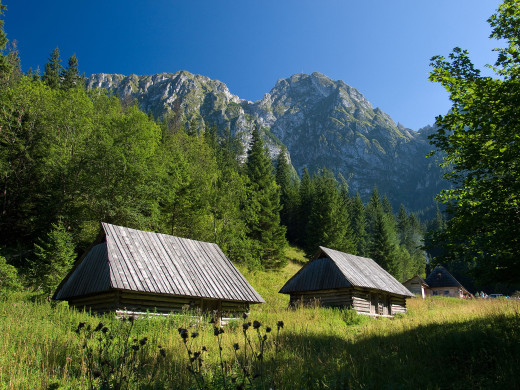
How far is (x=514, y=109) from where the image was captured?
944 centimetres

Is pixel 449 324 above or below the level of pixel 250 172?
below

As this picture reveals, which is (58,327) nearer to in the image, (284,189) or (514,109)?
(514,109)

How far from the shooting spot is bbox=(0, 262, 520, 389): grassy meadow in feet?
20.0

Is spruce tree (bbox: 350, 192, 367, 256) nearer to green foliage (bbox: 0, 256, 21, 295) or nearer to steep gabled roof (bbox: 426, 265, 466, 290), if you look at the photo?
steep gabled roof (bbox: 426, 265, 466, 290)

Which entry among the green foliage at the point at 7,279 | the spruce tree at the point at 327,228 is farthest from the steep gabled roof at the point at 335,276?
the spruce tree at the point at 327,228

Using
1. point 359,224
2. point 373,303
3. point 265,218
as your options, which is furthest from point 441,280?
point 373,303

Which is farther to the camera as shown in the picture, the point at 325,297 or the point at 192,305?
the point at 325,297

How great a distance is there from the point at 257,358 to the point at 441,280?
219 feet

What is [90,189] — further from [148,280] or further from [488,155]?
[488,155]

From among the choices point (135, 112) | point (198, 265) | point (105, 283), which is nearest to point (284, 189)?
point (135, 112)

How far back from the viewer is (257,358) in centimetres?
721

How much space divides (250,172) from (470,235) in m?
41.2

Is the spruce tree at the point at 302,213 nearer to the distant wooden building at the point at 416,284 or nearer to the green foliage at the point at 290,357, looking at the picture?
the distant wooden building at the point at 416,284

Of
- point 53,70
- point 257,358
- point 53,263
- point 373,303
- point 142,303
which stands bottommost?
point 373,303
